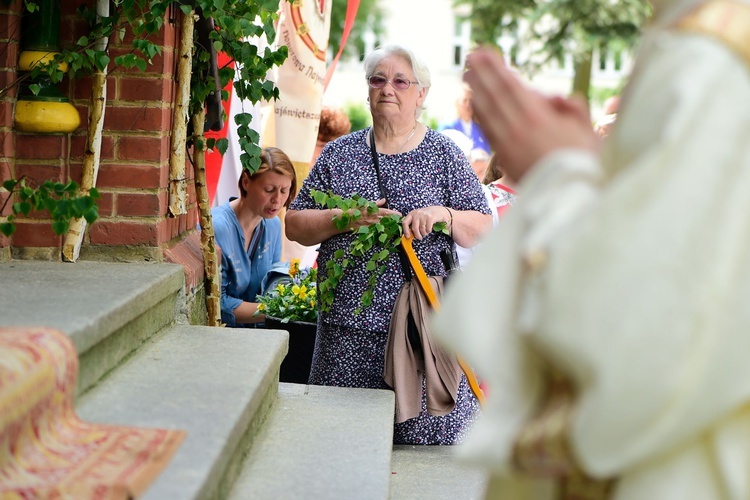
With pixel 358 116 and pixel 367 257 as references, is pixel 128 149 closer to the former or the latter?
pixel 367 257

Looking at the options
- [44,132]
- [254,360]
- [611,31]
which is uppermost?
[611,31]

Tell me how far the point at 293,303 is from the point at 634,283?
3.82m

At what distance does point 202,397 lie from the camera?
2773mm

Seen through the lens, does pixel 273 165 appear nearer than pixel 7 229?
No

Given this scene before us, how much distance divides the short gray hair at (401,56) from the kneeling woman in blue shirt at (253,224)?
1.25 metres

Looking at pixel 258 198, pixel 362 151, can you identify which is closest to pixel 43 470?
pixel 362 151

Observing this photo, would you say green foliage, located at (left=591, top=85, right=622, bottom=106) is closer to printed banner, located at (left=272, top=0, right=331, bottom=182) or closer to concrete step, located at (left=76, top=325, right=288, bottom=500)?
printed banner, located at (left=272, top=0, right=331, bottom=182)

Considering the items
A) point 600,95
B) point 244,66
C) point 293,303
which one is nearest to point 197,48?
point 244,66

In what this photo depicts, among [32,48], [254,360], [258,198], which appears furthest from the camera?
[258,198]

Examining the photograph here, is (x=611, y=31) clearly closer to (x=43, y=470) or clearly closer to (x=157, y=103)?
(x=157, y=103)

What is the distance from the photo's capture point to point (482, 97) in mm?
1467

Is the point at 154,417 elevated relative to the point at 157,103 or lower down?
lower down

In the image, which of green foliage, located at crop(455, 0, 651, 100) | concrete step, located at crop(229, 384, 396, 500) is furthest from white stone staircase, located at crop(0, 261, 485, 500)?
green foliage, located at crop(455, 0, 651, 100)

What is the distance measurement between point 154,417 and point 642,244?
166cm
